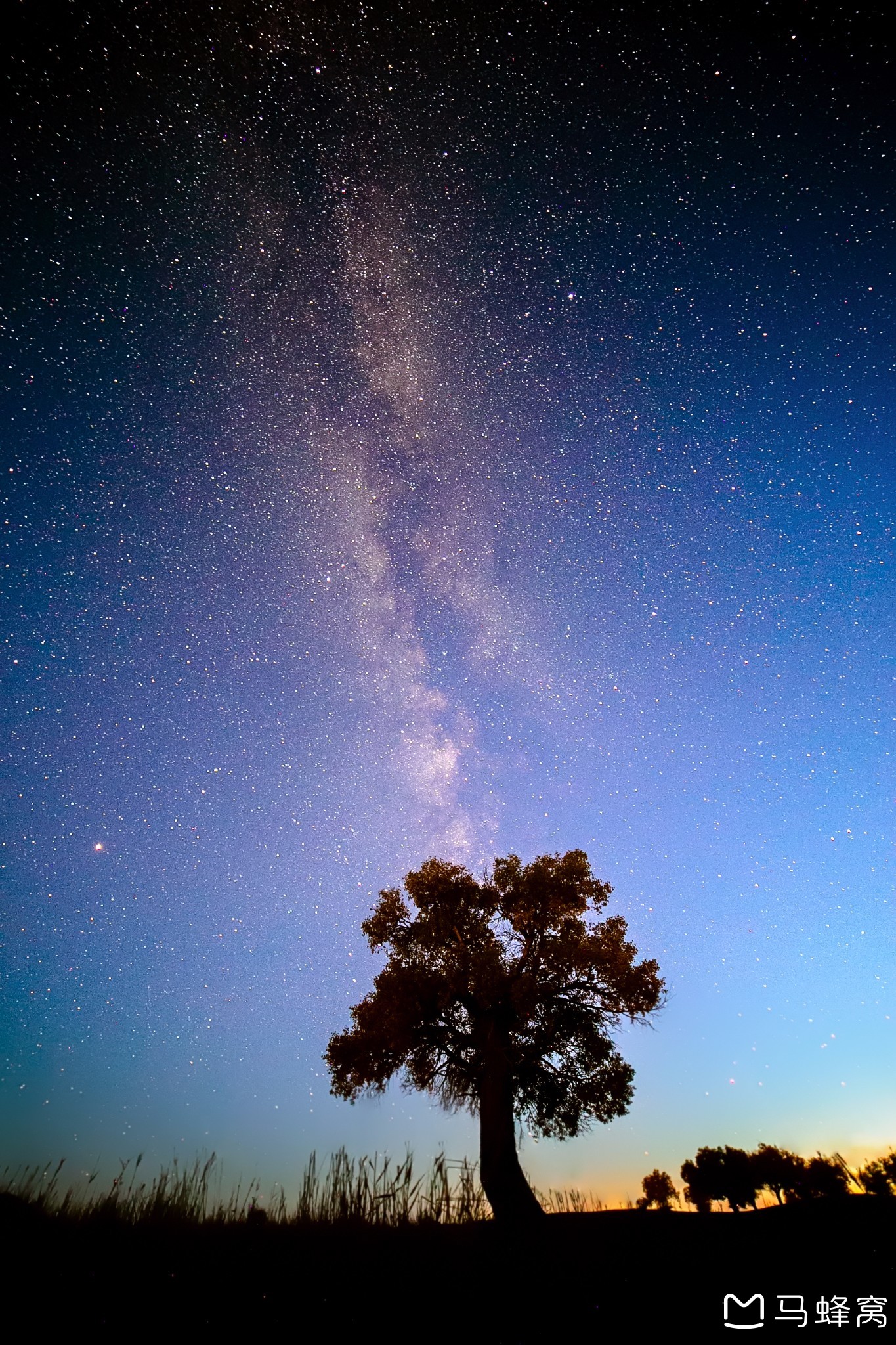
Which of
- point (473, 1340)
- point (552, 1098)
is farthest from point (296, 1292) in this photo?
point (552, 1098)

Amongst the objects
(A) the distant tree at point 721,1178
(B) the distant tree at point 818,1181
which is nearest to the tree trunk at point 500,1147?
(B) the distant tree at point 818,1181

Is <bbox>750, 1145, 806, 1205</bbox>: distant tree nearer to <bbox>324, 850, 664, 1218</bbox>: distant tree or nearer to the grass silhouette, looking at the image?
<bbox>324, 850, 664, 1218</bbox>: distant tree

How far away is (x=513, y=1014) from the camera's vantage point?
14.4 m

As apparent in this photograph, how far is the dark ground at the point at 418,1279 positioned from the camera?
4.07 metres

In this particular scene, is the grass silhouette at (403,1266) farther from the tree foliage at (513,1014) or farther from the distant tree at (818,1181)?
the distant tree at (818,1181)

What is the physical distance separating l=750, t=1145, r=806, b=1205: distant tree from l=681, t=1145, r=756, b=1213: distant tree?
76 centimetres

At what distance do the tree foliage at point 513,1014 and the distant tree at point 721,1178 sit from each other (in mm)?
45808

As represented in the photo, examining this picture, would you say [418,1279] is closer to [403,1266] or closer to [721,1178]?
[403,1266]

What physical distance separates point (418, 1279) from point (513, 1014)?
999cm

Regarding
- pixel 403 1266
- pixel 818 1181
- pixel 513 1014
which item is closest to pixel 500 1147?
pixel 513 1014

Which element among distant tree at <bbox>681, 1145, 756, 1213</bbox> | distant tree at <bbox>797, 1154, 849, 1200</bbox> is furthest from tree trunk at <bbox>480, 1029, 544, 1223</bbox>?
distant tree at <bbox>681, 1145, 756, 1213</bbox>

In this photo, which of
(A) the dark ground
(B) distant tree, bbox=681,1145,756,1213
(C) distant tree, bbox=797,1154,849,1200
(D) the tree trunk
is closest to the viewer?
(A) the dark ground

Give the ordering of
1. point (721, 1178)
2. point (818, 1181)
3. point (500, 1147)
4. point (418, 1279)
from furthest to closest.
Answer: point (721, 1178) < point (818, 1181) < point (500, 1147) < point (418, 1279)

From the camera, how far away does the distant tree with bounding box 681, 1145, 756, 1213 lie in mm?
44688
